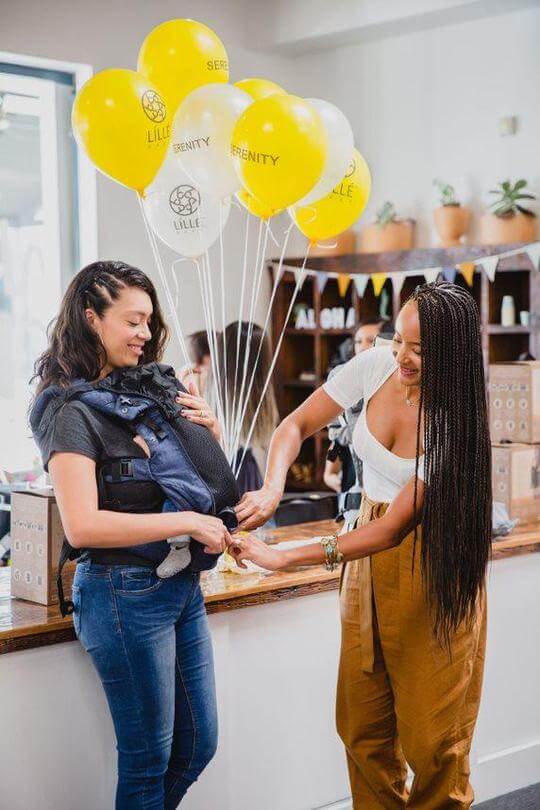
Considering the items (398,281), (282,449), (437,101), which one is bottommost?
(282,449)

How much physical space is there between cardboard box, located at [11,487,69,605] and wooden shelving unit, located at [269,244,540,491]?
3.40m

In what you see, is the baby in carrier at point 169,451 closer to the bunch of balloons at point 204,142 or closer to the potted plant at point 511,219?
the bunch of balloons at point 204,142

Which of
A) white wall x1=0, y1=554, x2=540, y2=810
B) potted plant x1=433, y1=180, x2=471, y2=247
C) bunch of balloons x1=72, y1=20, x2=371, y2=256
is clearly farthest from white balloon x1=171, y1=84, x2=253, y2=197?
potted plant x1=433, y1=180, x2=471, y2=247

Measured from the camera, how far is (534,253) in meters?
5.33

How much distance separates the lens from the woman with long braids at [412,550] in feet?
7.26

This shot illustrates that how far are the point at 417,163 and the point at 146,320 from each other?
4.19 m

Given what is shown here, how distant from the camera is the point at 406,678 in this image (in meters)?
2.37

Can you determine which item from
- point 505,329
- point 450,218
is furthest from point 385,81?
point 505,329

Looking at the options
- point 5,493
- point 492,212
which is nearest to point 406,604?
point 5,493

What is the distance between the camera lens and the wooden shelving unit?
552 cm

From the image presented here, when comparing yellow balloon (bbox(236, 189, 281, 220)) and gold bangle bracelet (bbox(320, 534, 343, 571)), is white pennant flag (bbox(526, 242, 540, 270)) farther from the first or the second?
gold bangle bracelet (bbox(320, 534, 343, 571))

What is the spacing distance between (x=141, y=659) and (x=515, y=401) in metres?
1.91

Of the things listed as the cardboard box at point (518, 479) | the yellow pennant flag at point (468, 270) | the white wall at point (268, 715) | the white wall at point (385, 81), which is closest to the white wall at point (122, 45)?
the white wall at point (385, 81)

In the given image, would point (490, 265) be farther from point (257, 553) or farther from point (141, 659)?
point (141, 659)
